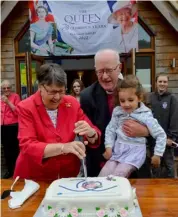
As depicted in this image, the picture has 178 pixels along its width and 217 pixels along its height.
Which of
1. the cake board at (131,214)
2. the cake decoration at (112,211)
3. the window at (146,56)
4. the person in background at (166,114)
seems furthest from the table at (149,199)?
the window at (146,56)

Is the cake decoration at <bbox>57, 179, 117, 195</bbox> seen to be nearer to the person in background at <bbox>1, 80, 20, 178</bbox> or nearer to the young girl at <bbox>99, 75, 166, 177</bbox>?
the young girl at <bbox>99, 75, 166, 177</bbox>

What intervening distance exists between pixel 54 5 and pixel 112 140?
368cm

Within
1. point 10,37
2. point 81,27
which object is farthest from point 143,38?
point 10,37

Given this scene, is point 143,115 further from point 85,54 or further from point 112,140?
point 85,54

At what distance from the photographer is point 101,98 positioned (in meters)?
2.46

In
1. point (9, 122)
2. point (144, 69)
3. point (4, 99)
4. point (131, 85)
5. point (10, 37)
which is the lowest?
point (9, 122)

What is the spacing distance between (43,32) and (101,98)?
329cm

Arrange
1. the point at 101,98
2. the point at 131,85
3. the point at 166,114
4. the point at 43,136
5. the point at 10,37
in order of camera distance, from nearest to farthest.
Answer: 1. the point at 43,136
2. the point at 131,85
3. the point at 101,98
4. the point at 166,114
5. the point at 10,37

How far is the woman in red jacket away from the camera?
1.87 metres

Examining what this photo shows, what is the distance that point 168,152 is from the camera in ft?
13.9

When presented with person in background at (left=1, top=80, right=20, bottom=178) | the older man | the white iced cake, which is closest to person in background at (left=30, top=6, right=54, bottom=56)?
person in background at (left=1, top=80, right=20, bottom=178)

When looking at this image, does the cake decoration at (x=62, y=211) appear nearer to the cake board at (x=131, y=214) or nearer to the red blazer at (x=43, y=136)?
the cake board at (x=131, y=214)

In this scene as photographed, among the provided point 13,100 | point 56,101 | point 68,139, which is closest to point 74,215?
point 68,139

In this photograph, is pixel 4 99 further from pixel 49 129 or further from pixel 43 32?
pixel 49 129
